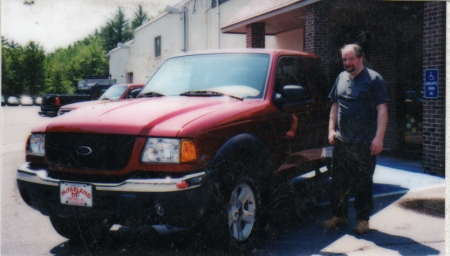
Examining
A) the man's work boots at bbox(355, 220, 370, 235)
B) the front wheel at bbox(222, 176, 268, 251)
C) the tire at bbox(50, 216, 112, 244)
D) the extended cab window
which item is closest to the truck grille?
the tire at bbox(50, 216, 112, 244)

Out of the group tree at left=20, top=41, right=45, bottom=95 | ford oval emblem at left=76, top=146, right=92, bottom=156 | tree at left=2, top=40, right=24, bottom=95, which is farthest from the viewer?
tree at left=20, top=41, right=45, bottom=95

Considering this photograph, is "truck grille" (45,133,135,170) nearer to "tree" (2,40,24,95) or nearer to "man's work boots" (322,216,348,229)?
"tree" (2,40,24,95)

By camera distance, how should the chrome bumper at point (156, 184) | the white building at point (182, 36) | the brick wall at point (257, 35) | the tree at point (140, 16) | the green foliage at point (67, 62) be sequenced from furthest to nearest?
the white building at point (182, 36) < the brick wall at point (257, 35) < the green foliage at point (67, 62) < the tree at point (140, 16) < the chrome bumper at point (156, 184)

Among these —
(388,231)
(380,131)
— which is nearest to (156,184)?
(380,131)

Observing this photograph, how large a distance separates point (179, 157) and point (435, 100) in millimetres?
5551

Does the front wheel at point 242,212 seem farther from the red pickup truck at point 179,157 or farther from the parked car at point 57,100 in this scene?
the parked car at point 57,100

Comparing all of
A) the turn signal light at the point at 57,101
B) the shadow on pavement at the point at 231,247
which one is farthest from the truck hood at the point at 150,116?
the turn signal light at the point at 57,101

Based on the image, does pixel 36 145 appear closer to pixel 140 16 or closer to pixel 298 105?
pixel 298 105

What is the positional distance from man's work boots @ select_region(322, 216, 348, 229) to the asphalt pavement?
0.06 metres

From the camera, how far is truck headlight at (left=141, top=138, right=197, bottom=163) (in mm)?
3354

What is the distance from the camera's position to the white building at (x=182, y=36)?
1694 centimetres

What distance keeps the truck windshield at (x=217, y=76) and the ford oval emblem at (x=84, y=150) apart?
1.36 meters

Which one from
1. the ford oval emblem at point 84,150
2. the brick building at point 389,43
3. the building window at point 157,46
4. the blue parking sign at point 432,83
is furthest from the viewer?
the building window at point 157,46

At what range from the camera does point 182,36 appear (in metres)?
21.5
